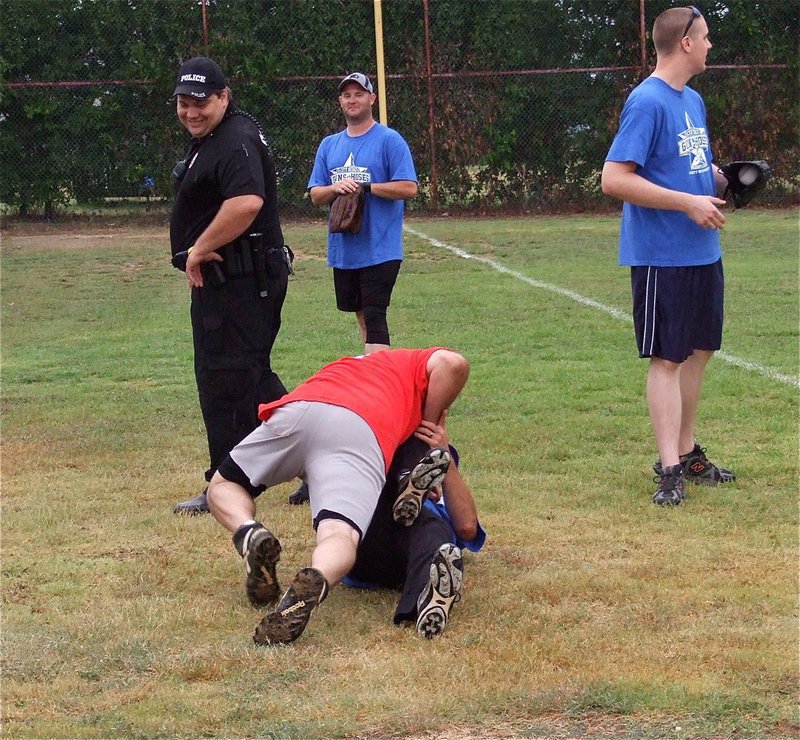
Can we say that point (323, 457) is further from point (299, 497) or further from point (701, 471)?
point (701, 471)

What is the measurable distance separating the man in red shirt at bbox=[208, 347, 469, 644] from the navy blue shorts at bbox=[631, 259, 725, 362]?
1586mm

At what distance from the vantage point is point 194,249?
18.9ft

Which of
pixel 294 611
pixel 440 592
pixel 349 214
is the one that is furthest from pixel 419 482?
pixel 349 214

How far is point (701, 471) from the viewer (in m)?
6.25

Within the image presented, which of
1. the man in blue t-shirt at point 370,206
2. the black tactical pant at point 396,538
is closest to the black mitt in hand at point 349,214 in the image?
the man in blue t-shirt at point 370,206

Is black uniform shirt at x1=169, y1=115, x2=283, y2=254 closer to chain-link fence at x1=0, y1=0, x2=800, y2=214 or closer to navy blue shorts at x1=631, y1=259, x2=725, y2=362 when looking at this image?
navy blue shorts at x1=631, y1=259, x2=725, y2=362

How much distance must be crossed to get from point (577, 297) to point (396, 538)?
7969 mm

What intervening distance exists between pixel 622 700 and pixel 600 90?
19.7 m

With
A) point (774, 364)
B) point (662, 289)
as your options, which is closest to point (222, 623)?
point (662, 289)

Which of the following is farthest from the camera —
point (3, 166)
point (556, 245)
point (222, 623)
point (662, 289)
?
point (3, 166)

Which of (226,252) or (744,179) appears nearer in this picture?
(226,252)

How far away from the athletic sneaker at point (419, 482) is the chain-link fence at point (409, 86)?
17.7 meters

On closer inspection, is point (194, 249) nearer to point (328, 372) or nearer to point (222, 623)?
point (328, 372)

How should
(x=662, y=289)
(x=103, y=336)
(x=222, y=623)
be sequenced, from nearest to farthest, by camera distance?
(x=222, y=623) → (x=662, y=289) → (x=103, y=336)
